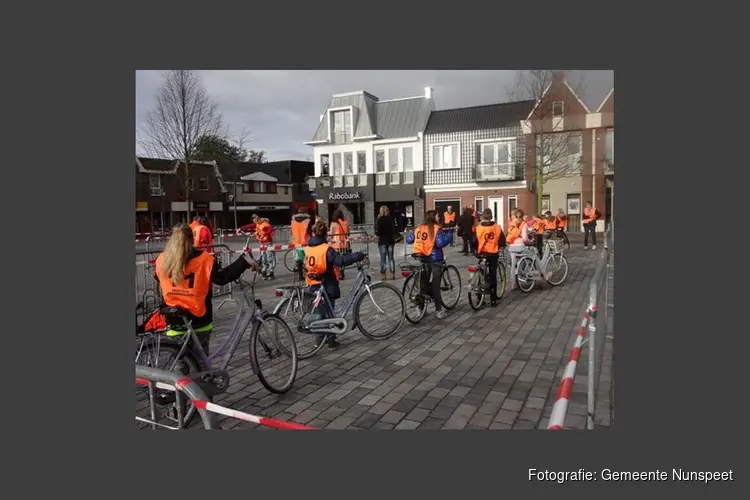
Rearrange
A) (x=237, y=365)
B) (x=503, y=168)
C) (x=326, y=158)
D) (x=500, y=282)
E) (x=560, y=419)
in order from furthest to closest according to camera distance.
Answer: (x=500, y=282)
(x=503, y=168)
(x=326, y=158)
(x=237, y=365)
(x=560, y=419)

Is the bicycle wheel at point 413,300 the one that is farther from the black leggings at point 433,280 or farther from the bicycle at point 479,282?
the bicycle at point 479,282

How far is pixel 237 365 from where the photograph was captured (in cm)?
490

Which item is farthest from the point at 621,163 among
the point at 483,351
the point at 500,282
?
the point at 500,282

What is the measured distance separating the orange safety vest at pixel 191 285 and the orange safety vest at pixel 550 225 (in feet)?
22.0

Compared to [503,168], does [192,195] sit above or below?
below

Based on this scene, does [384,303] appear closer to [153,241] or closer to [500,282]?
[153,241]

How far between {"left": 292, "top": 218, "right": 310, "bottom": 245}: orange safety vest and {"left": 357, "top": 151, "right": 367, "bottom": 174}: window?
273 cm

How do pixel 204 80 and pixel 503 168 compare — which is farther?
pixel 503 168

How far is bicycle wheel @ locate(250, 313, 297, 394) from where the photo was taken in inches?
160

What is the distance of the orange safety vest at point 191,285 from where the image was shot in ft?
11.3

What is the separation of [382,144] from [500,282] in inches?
134

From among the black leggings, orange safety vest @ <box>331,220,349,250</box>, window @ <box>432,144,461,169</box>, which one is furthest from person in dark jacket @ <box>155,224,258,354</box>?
orange safety vest @ <box>331,220,349,250</box>

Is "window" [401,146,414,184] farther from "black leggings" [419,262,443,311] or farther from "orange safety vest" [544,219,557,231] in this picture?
"orange safety vest" [544,219,557,231]

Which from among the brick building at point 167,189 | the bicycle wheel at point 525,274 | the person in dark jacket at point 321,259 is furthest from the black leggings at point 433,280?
the brick building at point 167,189
